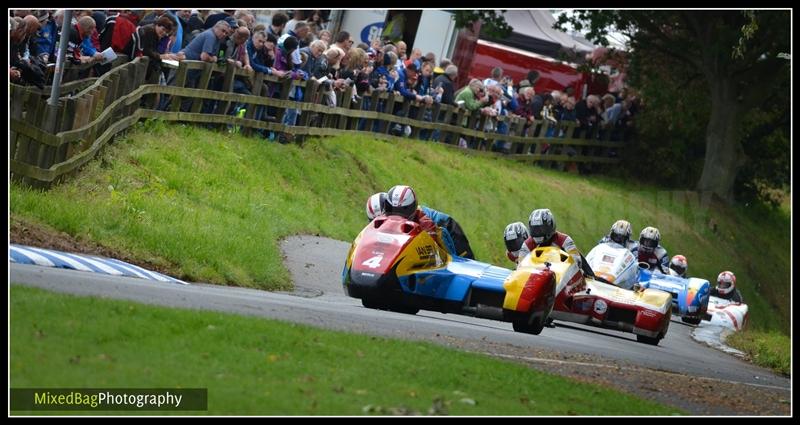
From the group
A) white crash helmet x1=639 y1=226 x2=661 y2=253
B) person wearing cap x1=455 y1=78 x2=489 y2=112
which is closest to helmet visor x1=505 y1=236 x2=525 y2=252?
white crash helmet x1=639 y1=226 x2=661 y2=253

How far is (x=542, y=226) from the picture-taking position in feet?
58.0

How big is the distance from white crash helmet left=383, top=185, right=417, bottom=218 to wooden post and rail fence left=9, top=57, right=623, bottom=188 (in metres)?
3.98

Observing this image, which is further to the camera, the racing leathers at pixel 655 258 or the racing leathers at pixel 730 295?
the racing leathers at pixel 730 295

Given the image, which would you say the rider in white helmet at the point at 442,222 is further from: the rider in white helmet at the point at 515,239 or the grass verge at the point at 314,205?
the grass verge at the point at 314,205

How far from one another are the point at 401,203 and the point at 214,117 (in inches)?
300

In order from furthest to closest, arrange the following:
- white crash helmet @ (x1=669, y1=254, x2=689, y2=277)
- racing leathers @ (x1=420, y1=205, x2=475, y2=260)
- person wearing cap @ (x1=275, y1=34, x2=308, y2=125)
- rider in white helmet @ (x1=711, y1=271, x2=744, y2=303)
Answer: rider in white helmet @ (x1=711, y1=271, x2=744, y2=303)
white crash helmet @ (x1=669, y1=254, x2=689, y2=277)
person wearing cap @ (x1=275, y1=34, x2=308, y2=125)
racing leathers @ (x1=420, y1=205, x2=475, y2=260)

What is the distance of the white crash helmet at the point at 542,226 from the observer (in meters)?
17.7

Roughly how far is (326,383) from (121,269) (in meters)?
5.57

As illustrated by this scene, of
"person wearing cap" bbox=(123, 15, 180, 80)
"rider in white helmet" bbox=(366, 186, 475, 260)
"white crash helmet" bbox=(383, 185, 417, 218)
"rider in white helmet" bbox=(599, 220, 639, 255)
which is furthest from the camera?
"rider in white helmet" bbox=(599, 220, 639, 255)

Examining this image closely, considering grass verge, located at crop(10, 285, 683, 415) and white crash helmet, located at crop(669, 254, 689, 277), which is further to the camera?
white crash helmet, located at crop(669, 254, 689, 277)

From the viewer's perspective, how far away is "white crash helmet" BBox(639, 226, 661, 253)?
24828mm

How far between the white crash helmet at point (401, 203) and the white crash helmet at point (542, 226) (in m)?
1.96

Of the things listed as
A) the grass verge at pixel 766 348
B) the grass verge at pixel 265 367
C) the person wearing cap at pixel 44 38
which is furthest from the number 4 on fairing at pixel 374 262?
the grass verge at pixel 766 348

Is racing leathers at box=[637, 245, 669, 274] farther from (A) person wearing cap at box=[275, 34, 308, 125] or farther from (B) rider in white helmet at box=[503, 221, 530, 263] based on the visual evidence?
(B) rider in white helmet at box=[503, 221, 530, 263]
